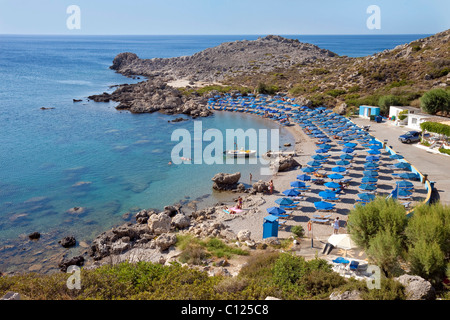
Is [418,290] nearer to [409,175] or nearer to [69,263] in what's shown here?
[69,263]

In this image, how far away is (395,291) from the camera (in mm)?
8953

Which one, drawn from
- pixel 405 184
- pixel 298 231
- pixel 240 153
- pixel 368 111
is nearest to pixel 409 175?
pixel 405 184

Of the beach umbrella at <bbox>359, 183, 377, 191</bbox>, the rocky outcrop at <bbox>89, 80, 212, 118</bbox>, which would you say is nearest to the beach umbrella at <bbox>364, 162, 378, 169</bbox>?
the beach umbrella at <bbox>359, 183, 377, 191</bbox>

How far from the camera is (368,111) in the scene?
43.0 meters

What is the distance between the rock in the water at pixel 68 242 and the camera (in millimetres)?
18859

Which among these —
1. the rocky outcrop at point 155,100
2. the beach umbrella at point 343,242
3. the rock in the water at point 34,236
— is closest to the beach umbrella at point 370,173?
the beach umbrella at point 343,242

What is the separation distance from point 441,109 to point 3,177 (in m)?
42.6

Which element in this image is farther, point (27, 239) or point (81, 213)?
point (81, 213)

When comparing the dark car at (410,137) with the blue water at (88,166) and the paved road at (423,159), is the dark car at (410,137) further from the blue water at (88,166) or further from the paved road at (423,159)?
the blue water at (88,166)

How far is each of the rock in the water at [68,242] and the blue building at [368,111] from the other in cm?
3612

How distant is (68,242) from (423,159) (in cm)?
2556

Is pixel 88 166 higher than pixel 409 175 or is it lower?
lower
